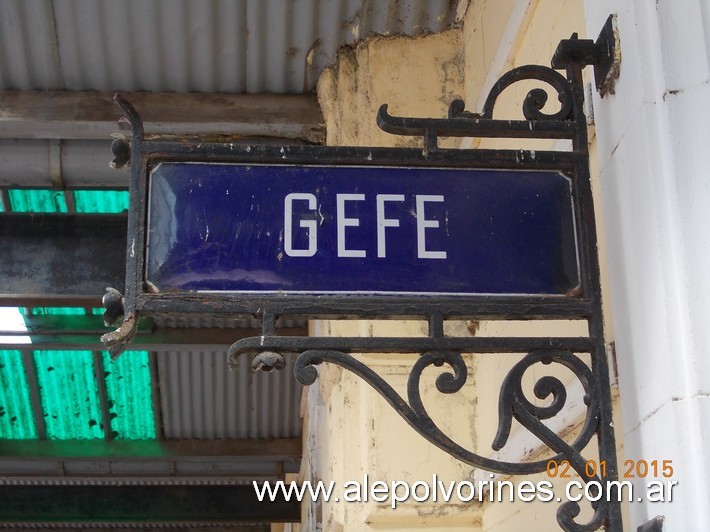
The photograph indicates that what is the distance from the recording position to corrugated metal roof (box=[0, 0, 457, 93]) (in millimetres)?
3676

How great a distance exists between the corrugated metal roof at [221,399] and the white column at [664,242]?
187 inches

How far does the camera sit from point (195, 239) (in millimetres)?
1945

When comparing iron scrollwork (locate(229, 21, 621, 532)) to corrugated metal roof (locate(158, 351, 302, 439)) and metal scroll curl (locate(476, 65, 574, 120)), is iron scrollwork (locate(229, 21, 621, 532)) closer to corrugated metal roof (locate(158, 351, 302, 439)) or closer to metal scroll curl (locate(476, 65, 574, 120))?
metal scroll curl (locate(476, 65, 574, 120))

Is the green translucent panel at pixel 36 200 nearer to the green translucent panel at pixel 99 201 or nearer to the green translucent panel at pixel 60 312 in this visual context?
the green translucent panel at pixel 99 201

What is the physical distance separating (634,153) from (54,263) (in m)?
2.89

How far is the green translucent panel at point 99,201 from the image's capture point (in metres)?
5.52

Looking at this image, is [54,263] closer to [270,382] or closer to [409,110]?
[409,110]

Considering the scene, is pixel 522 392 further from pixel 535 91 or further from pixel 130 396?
pixel 130 396

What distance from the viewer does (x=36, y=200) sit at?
18.4 ft

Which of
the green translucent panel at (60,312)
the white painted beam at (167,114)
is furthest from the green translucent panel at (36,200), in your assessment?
the white painted beam at (167,114)

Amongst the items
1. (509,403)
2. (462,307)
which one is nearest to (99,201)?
(462,307)

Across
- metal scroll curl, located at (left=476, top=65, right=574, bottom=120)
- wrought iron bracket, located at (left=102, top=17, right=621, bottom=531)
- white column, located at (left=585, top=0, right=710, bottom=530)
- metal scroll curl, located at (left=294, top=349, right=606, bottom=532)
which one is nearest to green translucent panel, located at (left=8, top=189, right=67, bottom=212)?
wrought iron bracket, located at (left=102, top=17, right=621, bottom=531)

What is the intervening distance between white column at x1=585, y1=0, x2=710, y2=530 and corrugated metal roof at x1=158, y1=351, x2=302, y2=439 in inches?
187

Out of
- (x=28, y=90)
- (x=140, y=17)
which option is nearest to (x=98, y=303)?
(x=28, y=90)
